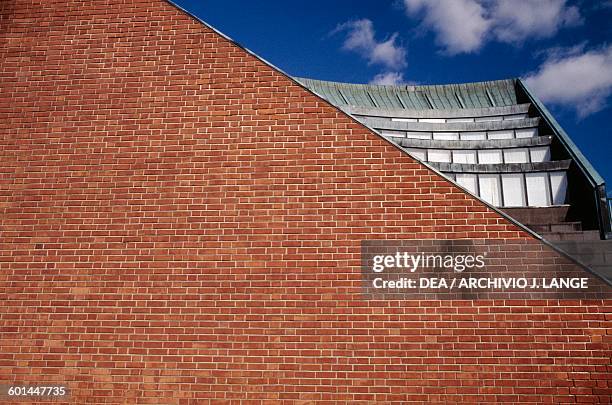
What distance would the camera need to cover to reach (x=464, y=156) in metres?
18.4

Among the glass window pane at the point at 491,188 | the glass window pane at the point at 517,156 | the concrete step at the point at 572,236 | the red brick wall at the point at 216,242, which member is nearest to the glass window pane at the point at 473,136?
the glass window pane at the point at 517,156

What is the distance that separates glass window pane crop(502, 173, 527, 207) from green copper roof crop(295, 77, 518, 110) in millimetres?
12653

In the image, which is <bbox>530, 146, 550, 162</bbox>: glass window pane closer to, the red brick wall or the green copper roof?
the green copper roof

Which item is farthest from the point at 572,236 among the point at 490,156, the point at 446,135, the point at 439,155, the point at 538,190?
the point at 446,135

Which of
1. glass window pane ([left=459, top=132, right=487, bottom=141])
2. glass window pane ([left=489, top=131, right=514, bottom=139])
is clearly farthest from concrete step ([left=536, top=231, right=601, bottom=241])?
glass window pane ([left=459, top=132, right=487, bottom=141])

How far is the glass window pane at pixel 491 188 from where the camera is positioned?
630 inches

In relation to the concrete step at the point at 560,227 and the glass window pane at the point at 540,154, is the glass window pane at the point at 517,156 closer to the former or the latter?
the glass window pane at the point at 540,154

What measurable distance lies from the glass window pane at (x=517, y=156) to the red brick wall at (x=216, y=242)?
13372 mm

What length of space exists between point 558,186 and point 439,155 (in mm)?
4196

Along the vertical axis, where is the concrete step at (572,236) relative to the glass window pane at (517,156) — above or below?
below

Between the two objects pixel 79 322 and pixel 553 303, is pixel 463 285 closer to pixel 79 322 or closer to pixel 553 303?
pixel 553 303

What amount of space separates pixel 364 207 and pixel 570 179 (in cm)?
1191

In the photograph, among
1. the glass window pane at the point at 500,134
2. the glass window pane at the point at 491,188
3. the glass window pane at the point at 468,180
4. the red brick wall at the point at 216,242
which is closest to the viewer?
the red brick wall at the point at 216,242

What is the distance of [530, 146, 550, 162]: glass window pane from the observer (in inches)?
687
